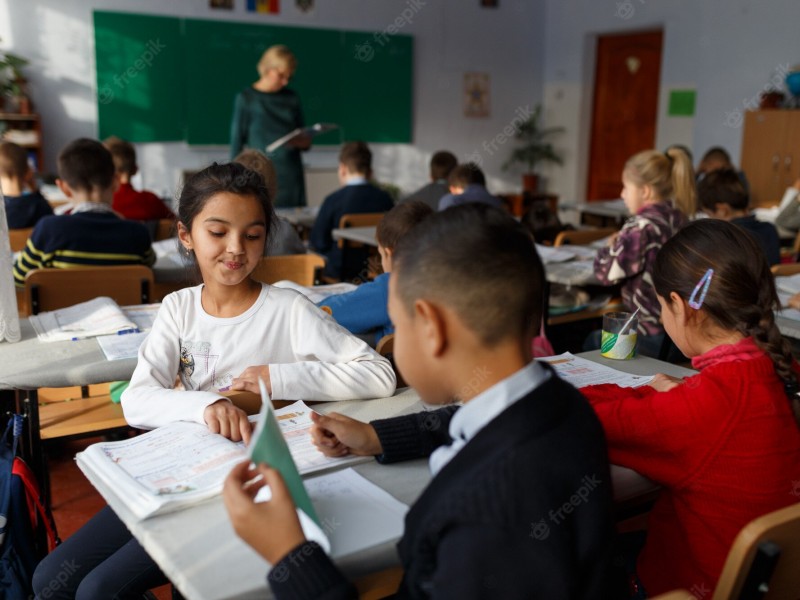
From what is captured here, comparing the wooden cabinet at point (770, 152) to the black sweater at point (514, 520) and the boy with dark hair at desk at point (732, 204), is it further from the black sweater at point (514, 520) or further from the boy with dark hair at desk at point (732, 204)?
the black sweater at point (514, 520)

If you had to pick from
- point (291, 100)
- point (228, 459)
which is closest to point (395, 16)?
point (291, 100)

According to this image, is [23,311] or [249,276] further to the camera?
[23,311]

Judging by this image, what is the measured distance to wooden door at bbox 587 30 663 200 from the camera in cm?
878

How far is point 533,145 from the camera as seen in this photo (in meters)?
9.68

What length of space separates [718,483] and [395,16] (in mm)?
8141

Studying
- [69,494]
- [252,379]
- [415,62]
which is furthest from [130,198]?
[415,62]

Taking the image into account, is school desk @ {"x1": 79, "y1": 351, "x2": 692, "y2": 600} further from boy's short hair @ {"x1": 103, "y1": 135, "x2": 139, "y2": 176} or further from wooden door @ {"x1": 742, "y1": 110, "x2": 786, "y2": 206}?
wooden door @ {"x1": 742, "y1": 110, "x2": 786, "y2": 206}

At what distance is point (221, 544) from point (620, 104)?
8927 millimetres

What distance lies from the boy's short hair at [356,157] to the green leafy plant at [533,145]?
5.20 m

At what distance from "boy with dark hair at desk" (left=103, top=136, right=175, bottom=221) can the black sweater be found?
3.60 metres

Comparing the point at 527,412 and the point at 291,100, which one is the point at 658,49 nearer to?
the point at 291,100

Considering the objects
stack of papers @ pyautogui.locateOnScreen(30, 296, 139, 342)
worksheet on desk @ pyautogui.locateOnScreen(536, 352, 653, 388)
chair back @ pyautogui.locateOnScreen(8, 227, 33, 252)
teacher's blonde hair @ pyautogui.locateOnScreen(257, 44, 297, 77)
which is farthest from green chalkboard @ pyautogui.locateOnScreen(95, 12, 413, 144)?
worksheet on desk @ pyautogui.locateOnScreen(536, 352, 653, 388)

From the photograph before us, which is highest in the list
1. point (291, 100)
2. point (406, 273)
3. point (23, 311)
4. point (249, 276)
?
point (291, 100)

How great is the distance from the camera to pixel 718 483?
4.20 feet
